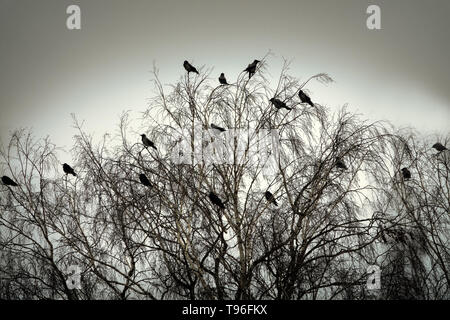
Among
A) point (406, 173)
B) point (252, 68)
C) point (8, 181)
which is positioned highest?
point (252, 68)

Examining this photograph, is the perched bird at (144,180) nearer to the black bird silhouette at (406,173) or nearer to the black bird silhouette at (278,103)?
the black bird silhouette at (278,103)

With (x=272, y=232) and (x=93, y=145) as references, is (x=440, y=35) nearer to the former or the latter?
(x=272, y=232)

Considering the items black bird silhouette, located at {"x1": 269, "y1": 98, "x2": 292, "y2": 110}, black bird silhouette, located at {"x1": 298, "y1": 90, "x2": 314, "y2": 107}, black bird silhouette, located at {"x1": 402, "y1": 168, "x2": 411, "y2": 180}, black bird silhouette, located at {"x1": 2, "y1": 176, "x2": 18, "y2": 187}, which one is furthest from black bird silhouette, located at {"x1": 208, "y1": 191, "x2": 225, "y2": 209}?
A: black bird silhouette, located at {"x1": 2, "y1": 176, "x2": 18, "y2": 187}

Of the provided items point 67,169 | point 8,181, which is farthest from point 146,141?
point 8,181

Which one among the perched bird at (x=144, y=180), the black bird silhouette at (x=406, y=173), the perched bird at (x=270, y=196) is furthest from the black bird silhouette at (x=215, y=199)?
the black bird silhouette at (x=406, y=173)

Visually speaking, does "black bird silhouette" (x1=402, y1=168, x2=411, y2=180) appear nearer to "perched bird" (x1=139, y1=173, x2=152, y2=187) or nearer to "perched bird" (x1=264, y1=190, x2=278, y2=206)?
"perched bird" (x1=264, y1=190, x2=278, y2=206)

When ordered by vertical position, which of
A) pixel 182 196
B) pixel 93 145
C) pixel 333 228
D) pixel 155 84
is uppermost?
pixel 155 84

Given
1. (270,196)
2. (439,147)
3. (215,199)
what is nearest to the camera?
(215,199)

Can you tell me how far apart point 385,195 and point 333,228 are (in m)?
0.55

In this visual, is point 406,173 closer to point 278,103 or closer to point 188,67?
point 278,103

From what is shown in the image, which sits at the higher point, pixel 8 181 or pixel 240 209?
pixel 8 181

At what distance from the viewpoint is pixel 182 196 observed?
4871 millimetres

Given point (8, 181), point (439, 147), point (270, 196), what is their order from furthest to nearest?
point (8, 181)
point (439, 147)
point (270, 196)
